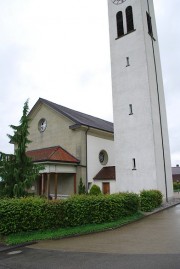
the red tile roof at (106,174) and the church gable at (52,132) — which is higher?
the church gable at (52,132)

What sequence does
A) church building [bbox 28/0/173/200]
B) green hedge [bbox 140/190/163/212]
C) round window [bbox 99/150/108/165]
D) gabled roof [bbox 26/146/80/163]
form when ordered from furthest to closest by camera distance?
round window [bbox 99/150/108/165] → gabled roof [bbox 26/146/80/163] → church building [bbox 28/0/173/200] → green hedge [bbox 140/190/163/212]

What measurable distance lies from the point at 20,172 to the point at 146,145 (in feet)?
34.5

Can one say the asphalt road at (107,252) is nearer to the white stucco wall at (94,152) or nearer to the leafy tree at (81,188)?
the leafy tree at (81,188)

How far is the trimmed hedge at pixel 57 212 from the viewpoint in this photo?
9.73 metres

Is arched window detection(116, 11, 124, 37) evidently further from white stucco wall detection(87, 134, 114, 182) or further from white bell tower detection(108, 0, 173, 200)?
white stucco wall detection(87, 134, 114, 182)

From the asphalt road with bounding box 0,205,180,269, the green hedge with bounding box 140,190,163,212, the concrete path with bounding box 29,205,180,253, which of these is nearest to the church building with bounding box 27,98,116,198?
the green hedge with bounding box 140,190,163,212

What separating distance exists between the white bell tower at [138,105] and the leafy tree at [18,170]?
9213 millimetres

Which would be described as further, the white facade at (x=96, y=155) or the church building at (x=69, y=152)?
the white facade at (x=96, y=155)

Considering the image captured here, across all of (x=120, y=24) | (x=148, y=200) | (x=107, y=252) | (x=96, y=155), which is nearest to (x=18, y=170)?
(x=107, y=252)

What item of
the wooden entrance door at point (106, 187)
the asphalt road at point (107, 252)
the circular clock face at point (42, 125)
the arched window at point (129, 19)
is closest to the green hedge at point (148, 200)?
the asphalt road at point (107, 252)

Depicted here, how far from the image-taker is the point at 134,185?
20.0 metres

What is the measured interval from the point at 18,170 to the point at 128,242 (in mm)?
6954

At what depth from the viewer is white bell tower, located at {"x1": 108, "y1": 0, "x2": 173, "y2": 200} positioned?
65.0 ft

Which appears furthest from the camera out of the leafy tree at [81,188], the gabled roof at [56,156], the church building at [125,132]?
the leafy tree at [81,188]
